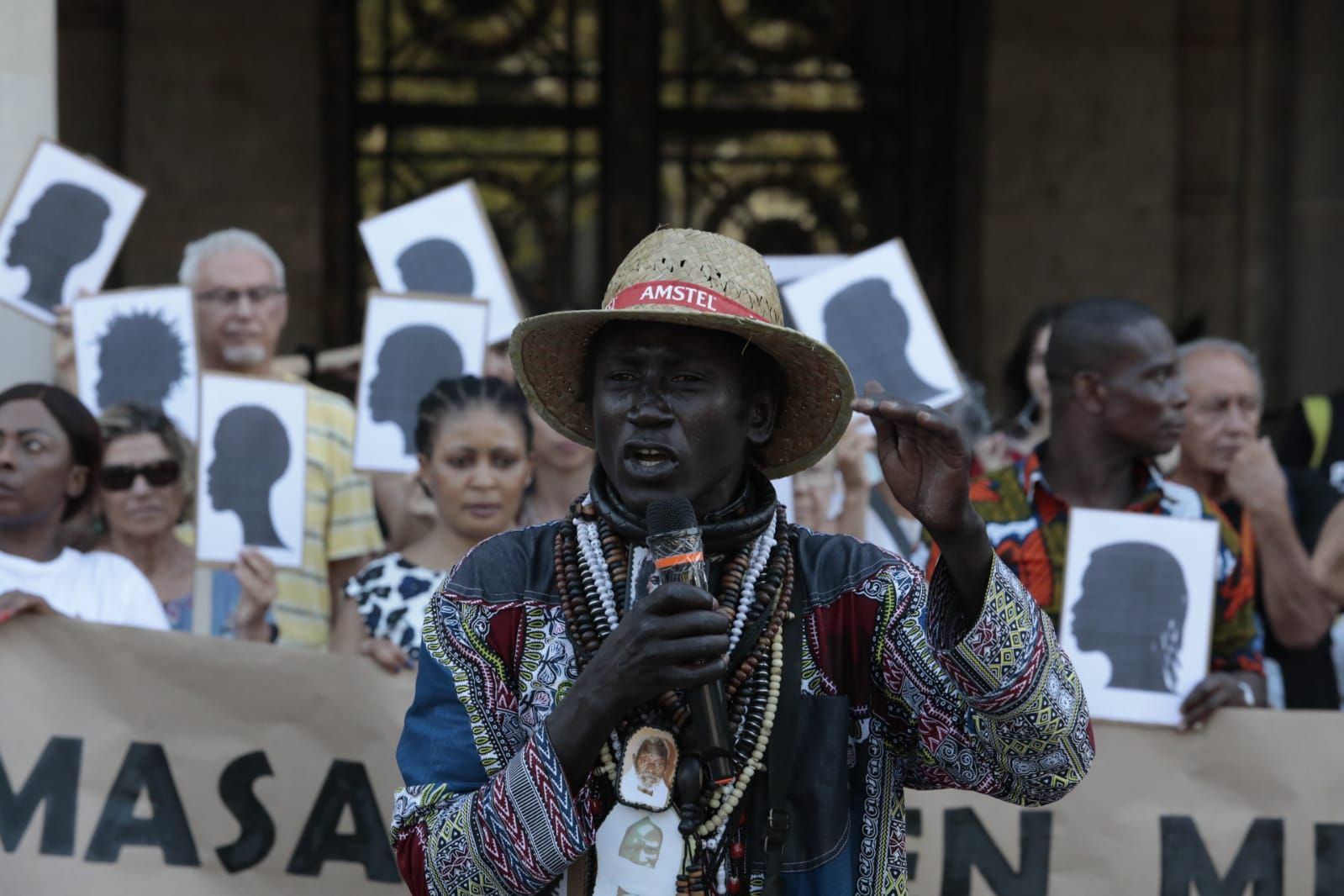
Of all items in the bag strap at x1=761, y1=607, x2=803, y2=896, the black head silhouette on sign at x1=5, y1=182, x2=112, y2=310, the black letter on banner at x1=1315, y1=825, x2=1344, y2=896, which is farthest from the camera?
the black head silhouette on sign at x1=5, y1=182, x2=112, y2=310

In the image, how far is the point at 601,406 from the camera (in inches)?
109

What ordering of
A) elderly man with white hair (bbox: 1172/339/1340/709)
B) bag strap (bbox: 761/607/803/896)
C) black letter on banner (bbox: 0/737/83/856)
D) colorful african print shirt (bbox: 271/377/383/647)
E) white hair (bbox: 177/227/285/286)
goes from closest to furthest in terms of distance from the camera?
bag strap (bbox: 761/607/803/896) → black letter on banner (bbox: 0/737/83/856) → elderly man with white hair (bbox: 1172/339/1340/709) → colorful african print shirt (bbox: 271/377/383/647) → white hair (bbox: 177/227/285/286)

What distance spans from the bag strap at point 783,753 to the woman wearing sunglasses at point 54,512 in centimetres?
256

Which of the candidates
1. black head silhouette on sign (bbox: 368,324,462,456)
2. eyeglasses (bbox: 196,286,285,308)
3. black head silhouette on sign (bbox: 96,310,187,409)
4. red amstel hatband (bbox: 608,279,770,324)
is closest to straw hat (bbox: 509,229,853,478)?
red amstel hatband (bbox: 608,279,770,324)

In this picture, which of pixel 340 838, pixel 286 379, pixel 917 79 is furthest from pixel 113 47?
pixel 340 838

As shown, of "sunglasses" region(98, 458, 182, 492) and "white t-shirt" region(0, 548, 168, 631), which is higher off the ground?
"sunglasses" region(98, 458, 182, 492)

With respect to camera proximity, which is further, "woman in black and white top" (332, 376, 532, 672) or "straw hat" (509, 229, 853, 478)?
"woman in black and white top" (332, 376, 532, 672)

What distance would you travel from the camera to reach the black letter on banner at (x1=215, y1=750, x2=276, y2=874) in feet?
15.5

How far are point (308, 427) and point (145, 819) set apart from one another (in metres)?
1.58

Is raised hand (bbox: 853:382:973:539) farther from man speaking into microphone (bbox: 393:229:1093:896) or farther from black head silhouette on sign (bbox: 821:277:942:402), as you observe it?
black head silhouette on sign (bbox: 821:277:942:402)

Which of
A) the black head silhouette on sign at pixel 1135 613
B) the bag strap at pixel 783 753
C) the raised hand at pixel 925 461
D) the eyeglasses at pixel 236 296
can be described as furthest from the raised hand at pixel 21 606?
the raised hand at pixel 925 461

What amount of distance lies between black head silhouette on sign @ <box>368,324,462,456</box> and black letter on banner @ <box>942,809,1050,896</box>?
1885mm

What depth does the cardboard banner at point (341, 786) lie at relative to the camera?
4.74m

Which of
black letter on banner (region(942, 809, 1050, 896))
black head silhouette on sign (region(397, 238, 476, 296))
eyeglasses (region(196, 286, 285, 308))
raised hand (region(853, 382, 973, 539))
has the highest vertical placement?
black head silhouette on sign (region(397, 238, 476, 296))
